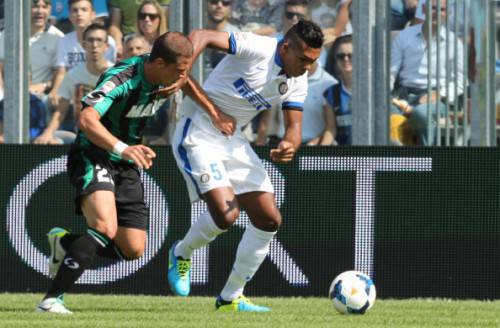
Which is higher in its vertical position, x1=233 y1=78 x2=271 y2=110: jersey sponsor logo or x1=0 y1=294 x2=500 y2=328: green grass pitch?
x1=233 y1=78 x2=271 y2=110: jersey sponsor logo

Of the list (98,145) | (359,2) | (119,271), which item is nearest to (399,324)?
(98,145)

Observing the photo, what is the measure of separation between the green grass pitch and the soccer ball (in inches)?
3.0

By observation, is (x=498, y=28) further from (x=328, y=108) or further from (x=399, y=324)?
(x=399, y=324)

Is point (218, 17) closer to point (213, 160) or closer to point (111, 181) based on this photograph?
point (213, 160)

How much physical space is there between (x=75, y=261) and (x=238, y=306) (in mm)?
1343

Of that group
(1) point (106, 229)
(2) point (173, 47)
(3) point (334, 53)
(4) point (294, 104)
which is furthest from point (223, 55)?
(1) point (106, 229)

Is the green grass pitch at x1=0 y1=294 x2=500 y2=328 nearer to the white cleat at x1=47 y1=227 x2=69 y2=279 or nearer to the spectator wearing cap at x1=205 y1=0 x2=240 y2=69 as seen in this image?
the white cleat at x1=47 y1=227 x2=69 y2=279

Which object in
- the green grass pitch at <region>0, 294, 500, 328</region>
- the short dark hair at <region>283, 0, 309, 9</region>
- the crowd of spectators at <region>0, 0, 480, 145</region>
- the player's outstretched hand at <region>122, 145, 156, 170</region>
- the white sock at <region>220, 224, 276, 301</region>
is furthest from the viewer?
the short dark hair at <region>283, 0, 309, 9</region>

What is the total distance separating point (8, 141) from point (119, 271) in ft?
6.70

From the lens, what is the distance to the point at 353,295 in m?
A: 8.25

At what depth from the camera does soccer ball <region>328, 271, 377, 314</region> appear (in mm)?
8250

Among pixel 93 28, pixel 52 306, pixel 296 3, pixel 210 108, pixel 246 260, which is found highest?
pixel 296 3

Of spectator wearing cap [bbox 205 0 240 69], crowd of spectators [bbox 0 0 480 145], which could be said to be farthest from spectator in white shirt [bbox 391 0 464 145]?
spectator wearing cap [bbox 205 0 240 69]

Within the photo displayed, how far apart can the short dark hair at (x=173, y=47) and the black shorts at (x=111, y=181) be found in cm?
83
